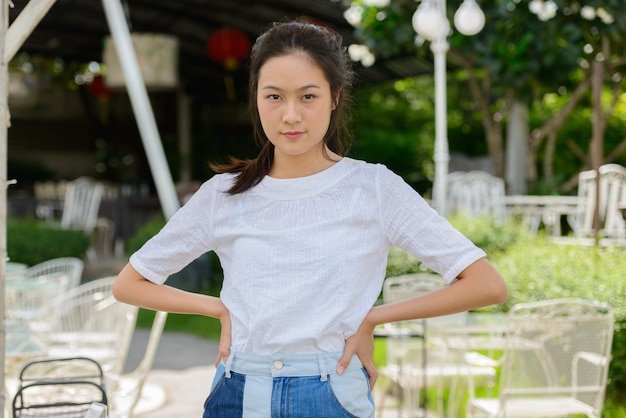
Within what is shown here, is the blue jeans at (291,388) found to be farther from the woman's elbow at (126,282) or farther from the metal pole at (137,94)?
the metal pole at (137,94)

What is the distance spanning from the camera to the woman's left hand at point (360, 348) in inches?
56.7

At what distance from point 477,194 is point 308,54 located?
761 centimetres

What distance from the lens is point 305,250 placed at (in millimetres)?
1453

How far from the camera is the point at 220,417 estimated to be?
1.48 meters

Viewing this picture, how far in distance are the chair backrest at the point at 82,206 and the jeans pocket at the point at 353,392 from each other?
968 centimetres

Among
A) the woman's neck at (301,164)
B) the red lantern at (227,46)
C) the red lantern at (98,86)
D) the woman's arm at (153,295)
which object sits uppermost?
the red lantern at (98,86)

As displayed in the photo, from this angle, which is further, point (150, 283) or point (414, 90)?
point (414, 90)

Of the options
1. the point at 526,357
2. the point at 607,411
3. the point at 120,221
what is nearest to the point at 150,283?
the point at 526,357

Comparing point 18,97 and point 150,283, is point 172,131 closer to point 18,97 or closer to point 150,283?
point 18,97

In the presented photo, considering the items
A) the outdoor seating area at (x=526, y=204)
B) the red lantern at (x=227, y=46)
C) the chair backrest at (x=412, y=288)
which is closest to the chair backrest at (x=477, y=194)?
the outdoor seating area at (x=526, y=204)

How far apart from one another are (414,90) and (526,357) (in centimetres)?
1581

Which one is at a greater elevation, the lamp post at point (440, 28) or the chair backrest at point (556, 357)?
the lamp post at point (440, 28)

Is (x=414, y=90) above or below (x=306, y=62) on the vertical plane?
above

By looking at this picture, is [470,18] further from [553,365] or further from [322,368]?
[322,368]
